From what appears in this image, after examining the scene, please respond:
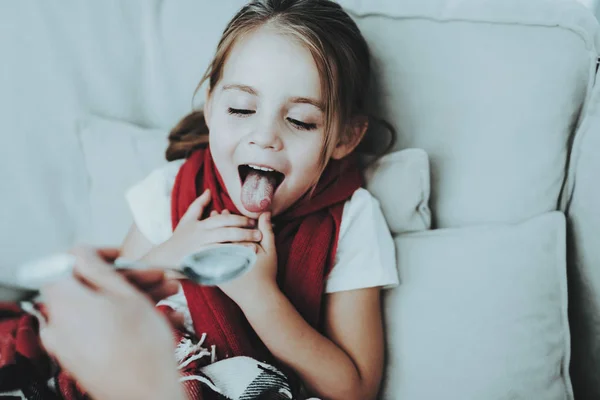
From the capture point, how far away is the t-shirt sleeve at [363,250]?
0.73m

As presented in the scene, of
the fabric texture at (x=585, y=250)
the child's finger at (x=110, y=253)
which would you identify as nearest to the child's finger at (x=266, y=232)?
the child's finger at (x=110, y=253)

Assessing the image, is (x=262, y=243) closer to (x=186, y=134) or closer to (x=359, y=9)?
(x=186, y=134)

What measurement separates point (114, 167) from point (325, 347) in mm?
484

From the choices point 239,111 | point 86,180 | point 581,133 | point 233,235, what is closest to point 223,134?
point 239,111

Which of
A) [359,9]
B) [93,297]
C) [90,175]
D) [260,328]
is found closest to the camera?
[93,297]

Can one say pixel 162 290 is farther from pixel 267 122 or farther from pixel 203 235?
pixel 267 122

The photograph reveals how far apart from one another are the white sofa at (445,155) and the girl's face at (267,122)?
0.15m

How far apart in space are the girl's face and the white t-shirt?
0.09 meters

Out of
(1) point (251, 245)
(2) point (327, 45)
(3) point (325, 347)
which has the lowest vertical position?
(3) point (325, 347)

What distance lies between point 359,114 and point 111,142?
436 millimetres

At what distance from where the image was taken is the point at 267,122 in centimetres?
67

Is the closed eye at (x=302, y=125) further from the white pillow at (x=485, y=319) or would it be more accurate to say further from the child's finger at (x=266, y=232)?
the white pillow at (x=485, y=319)

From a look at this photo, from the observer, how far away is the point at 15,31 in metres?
0.90

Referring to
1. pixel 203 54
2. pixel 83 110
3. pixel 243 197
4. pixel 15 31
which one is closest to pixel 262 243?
pixel 243 197
